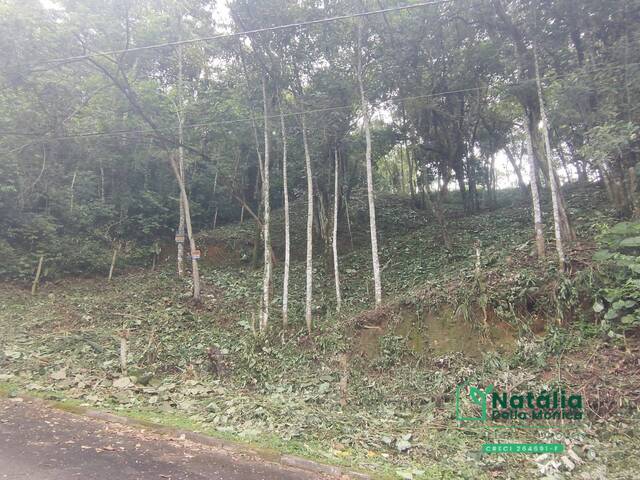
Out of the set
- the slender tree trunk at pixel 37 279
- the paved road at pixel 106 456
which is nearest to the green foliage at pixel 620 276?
the paved road at pixel 106 456

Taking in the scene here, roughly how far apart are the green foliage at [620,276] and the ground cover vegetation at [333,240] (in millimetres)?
37

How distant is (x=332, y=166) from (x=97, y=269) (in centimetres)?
1019

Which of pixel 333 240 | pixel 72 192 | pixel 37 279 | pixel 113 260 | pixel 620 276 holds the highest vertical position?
pixel 72 192

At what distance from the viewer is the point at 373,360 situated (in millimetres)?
7254

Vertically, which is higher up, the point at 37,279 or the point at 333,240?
the point at 333,240

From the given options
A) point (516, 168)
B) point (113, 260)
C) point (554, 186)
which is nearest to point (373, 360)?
point (554, 186)

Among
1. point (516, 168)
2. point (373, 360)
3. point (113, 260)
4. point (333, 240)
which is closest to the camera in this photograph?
point (373, 360)

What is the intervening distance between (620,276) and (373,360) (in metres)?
4.58

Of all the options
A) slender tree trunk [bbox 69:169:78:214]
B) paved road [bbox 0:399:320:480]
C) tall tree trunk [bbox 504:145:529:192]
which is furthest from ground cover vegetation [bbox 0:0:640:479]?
tall tree trunk [bbox 504:145:529:192]

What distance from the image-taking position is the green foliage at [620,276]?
5400mm

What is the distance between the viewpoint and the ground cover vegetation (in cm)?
528

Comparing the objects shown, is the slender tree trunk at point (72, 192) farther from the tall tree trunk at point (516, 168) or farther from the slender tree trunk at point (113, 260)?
the tall tree trunk at point (516, 168)

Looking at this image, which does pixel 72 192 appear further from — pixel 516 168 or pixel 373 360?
pixel 516 168

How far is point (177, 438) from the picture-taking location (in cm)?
456
